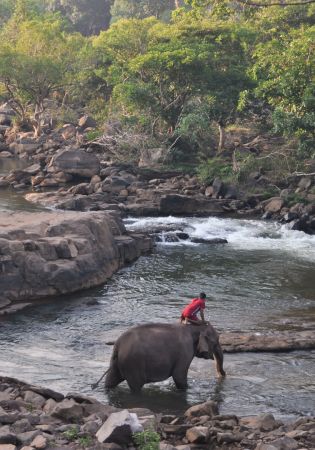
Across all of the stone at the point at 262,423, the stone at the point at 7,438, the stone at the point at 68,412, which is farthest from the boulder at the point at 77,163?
the stone at the point at 7,438

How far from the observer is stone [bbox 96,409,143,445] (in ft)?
30.0

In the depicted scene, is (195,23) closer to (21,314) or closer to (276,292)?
(276,292)

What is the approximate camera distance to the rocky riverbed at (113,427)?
917 cm

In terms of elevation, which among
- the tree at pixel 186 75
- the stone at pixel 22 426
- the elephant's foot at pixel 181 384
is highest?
the tree at pixel 186 75

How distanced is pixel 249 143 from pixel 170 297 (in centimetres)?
2084

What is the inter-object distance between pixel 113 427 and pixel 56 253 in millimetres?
12457

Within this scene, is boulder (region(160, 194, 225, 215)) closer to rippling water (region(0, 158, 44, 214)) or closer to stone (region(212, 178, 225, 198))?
stone (region(212, 178, 225, 198))

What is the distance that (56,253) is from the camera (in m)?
21.3

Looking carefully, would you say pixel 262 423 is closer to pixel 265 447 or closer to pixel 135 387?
pixel 265 447

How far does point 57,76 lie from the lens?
50.1m

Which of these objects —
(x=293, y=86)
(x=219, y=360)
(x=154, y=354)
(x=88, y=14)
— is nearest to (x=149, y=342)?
(x=154, y=354)

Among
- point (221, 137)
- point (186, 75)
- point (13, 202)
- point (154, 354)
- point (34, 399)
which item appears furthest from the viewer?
point (221, 137)

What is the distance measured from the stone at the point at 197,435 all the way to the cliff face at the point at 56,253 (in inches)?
375

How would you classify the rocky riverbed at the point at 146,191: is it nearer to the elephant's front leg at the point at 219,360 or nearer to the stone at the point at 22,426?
the elephant's front leg at the point at 219,360
